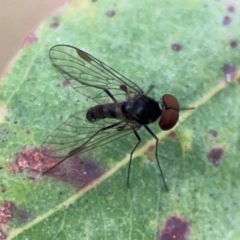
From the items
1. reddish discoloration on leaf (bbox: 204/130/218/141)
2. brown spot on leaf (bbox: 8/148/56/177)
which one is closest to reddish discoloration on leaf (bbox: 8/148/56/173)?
brown spot on leaf (bbox: 8/148/56/177)

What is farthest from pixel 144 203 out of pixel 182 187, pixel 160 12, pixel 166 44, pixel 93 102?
pixel 160 12

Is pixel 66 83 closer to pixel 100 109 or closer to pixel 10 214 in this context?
pixel 100 109

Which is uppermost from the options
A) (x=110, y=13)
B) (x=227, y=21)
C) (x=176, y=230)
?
(x=110, y=13)

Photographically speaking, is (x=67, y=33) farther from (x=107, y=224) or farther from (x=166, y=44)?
(x=107, y=224)

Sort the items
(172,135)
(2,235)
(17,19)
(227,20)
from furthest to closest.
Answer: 1. (17,19)
2. (227,20)
3. (172,135)
4. (2,235)

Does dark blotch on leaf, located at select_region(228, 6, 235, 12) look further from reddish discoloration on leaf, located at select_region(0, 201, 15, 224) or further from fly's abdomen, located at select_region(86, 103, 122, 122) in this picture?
reddish discoloration on leaf, located at select_region(0, 201, 15, 224)

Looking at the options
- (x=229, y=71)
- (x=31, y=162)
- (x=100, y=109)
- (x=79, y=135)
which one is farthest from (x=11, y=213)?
(x=229, y=71)

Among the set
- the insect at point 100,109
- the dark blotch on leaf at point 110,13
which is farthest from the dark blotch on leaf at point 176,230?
the dark blotch on leaf at point 110,13
